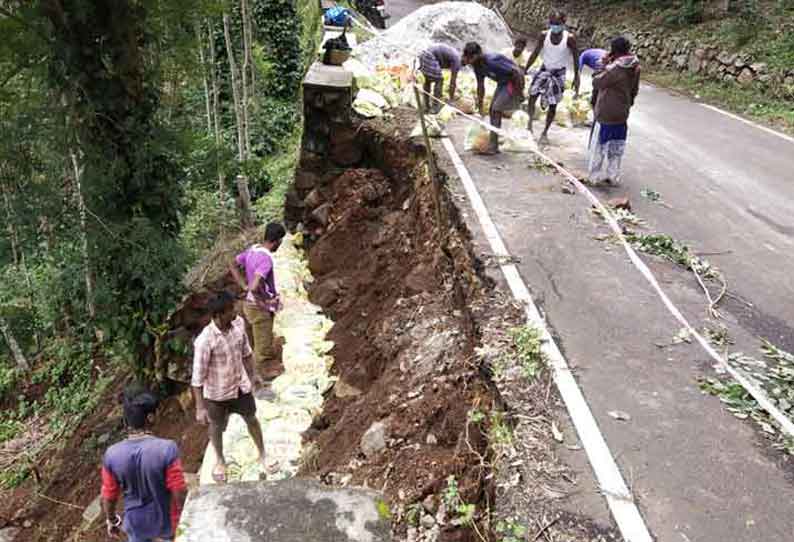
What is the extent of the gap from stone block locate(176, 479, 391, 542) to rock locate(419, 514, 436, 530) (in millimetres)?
789

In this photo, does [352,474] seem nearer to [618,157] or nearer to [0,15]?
[618,157]

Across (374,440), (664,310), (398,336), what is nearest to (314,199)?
(398,336)

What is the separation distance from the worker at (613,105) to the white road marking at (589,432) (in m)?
2.78

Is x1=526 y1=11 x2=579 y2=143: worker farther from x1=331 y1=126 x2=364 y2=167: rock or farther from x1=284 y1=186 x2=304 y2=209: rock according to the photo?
x1=284 y1=186 x2=304 y2=209: rock

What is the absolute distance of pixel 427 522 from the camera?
372 cm

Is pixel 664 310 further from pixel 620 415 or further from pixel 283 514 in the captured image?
pixel 283 514

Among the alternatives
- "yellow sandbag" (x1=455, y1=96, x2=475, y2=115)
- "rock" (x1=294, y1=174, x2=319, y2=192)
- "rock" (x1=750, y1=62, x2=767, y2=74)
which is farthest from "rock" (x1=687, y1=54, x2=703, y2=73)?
"rock" (x1=294, y1=174, x2=319, y2=192)

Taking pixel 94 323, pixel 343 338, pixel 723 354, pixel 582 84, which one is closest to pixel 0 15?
pixel 94 323

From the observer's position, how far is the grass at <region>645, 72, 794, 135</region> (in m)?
12.7

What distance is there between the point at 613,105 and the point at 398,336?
3866 millimetres

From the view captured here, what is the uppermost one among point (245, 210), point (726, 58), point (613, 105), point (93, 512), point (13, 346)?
point (726, 58)

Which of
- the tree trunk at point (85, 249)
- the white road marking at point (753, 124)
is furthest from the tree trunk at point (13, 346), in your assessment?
the white road marking at point (753, 124)

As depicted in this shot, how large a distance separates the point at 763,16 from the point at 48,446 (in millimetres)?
18137

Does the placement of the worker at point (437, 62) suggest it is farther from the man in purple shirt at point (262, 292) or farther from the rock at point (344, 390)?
the rock at point (344, 390)
